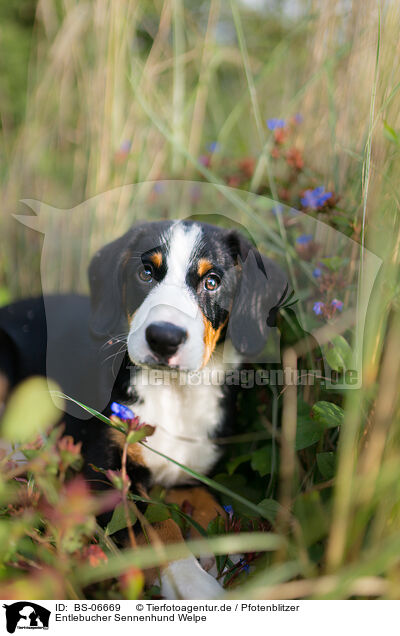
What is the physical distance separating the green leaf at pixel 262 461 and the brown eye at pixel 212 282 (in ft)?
1.65

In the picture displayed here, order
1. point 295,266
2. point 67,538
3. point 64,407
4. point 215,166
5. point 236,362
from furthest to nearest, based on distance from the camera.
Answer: point 215,166
point 295,266
point 236,362
point 64,407
point 67,538

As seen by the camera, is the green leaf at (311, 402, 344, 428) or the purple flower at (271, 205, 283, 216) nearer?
the green leaf at (311, 402, 344, 428)

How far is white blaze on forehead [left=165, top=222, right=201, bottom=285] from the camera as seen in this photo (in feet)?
4.95

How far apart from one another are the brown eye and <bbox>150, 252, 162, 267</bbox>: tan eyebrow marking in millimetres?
146

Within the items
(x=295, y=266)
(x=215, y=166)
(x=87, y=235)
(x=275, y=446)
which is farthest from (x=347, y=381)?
(x=87, y=235)

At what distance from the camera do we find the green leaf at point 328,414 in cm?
126

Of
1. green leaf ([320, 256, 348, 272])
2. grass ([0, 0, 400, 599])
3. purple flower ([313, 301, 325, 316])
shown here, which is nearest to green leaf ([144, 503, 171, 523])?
grass ([0, 0, 400, 599])

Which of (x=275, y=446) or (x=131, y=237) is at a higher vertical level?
(x=131, y=237)

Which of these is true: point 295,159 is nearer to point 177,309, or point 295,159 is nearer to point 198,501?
point 177,309

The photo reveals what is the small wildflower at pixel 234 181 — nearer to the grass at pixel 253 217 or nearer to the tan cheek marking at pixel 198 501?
the grass at pixel 253 217

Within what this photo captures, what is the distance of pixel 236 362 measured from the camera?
1.69 m
